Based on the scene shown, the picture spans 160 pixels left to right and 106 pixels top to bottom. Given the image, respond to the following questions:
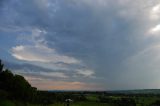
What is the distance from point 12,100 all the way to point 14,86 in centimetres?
633

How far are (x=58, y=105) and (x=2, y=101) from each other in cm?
4727

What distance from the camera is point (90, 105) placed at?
16800cm

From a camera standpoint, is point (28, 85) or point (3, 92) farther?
point (28, 85)

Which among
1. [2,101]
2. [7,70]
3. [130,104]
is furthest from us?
[130,104]

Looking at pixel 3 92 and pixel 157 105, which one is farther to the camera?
pixel 157 105

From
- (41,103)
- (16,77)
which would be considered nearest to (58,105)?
(41,103)

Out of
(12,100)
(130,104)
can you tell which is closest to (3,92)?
(12,100)

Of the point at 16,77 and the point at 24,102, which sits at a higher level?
the point at 16,77

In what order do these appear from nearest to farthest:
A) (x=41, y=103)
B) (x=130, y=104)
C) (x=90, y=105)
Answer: (x=41, y=103), (x=90, y=105), (x=130, y=104)

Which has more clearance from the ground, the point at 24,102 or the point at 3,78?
the point at 3,78

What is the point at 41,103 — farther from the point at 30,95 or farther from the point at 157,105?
the point at 157,105

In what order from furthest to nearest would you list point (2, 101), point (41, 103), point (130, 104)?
point (130, 104), point (41, 103), point (2, 101)

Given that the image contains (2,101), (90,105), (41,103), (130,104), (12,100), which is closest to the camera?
(2,101)

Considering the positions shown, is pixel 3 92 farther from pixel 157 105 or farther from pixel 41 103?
pixel 157 105
